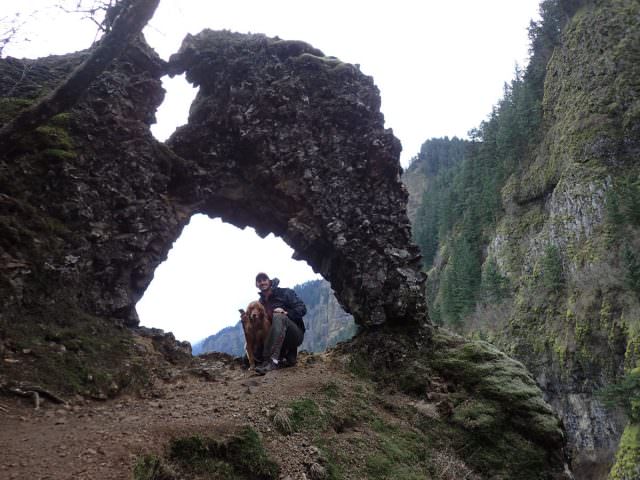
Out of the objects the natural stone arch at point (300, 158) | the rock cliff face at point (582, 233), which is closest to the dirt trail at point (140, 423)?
the natural stone arch at point (300, 158)

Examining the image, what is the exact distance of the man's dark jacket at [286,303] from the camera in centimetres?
1022

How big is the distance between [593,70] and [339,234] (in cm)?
4853

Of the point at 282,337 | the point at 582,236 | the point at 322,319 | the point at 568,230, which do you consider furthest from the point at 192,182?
the point at 322,319

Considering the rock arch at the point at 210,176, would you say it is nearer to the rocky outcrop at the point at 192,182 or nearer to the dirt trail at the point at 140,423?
the rocky outcrop at the point at 192,182

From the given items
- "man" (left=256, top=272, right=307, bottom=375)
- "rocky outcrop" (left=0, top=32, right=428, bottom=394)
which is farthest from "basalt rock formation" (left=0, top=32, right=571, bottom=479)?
"man" (left=256, top=272, right=307, bottom=375)

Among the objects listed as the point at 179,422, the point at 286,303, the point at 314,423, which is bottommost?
the point at 314,423

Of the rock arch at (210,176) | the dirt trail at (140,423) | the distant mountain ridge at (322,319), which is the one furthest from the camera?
the distant mountain ridge at (322,319)

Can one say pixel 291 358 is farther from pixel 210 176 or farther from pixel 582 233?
pixel 582 233

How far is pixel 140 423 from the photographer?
5.87 m

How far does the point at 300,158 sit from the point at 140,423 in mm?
9602

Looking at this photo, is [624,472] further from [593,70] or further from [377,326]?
[593,70]

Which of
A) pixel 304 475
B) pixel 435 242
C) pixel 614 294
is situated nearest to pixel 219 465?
pixel 304 475

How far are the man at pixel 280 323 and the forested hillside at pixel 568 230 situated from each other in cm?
2464

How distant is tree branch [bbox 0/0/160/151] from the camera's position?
7.64 meters
